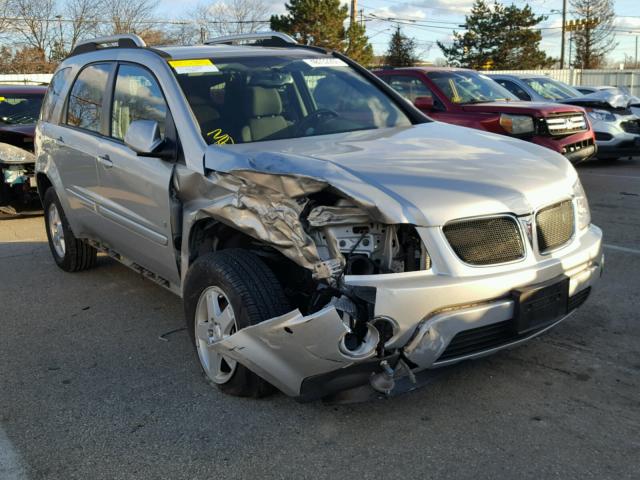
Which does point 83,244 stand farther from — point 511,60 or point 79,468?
point 511,60

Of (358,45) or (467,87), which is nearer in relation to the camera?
(467,87)

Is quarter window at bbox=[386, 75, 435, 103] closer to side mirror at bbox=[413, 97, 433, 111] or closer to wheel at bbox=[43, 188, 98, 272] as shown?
side mirror at bbox=[413, 97, 433, 111]

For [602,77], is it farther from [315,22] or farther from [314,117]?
[314,117]

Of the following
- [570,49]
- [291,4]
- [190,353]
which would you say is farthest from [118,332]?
[570,49]

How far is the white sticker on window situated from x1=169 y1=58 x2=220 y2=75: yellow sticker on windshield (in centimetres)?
74

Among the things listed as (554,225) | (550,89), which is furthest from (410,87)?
(554,225)

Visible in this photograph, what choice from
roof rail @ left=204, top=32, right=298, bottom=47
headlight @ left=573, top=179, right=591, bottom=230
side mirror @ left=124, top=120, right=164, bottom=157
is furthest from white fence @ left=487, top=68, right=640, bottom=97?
side mirror @ left=124, top=120, right=164, bottom=157

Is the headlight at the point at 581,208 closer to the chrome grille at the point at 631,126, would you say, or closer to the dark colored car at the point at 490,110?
the dark colored car at the point at 490,110

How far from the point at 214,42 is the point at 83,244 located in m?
2.10

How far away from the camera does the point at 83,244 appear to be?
20.1 feet

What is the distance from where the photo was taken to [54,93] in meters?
6.04

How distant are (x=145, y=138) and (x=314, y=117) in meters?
1.10

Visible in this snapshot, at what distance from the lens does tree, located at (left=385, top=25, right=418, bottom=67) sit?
58434mm

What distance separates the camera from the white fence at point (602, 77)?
3064cm
